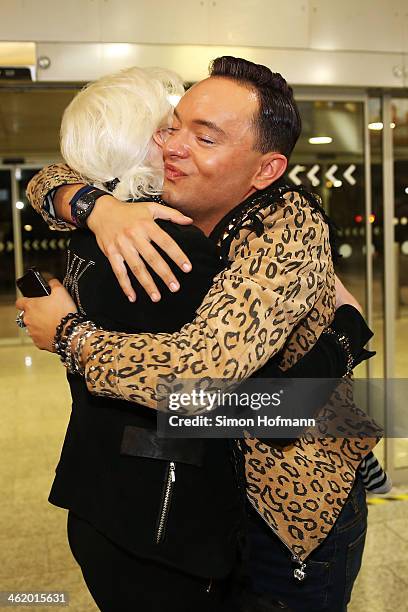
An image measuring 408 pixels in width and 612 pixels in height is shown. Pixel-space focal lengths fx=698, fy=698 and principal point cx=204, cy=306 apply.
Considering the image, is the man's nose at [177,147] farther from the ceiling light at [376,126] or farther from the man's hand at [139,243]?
the ceiling light at [376,126]

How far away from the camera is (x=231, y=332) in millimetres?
1111

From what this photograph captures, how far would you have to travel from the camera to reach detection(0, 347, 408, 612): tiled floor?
3137 millimetres

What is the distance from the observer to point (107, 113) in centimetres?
133

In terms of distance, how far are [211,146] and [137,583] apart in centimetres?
83

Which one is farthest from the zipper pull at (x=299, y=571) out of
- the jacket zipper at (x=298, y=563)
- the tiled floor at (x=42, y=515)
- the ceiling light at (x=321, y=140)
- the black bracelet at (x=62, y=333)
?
the ceiling light at (x=321, y=140)

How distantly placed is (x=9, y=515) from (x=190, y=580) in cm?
285

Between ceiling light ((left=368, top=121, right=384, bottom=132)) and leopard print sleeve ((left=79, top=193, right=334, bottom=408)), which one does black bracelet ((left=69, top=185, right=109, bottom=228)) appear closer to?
leopard print sleeve ((left=79, top=193, right=334, bottom=408))

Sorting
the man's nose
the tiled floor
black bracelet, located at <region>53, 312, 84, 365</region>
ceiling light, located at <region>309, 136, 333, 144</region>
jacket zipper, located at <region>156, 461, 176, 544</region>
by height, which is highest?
the man's nose

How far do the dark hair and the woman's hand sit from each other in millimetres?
468

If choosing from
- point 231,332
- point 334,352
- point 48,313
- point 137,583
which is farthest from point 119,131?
point 137,583

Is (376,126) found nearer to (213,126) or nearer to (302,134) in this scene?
(302,134)

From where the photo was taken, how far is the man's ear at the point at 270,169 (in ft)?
4.47

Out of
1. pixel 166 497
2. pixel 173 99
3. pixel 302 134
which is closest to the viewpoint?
pixel 166 497

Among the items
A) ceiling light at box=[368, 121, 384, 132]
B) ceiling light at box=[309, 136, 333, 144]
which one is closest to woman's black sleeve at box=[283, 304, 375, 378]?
ceiling light at box=[309, 136, 333, 144]
